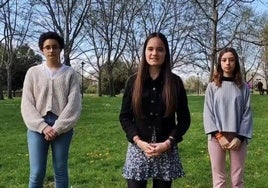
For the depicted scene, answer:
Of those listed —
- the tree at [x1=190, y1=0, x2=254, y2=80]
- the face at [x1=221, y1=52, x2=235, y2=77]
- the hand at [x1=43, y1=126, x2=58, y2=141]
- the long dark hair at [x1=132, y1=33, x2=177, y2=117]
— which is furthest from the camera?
the tree at [x1=190, y1=0, x2=254, y2=80]

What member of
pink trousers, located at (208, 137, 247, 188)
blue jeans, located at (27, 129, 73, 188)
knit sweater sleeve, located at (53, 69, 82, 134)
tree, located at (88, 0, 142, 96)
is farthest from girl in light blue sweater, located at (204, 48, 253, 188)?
tree, located at (88, 0, 142, 96)

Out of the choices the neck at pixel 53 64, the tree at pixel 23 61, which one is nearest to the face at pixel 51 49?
the neck at pixel 53 64

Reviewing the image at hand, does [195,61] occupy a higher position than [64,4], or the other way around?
[64,4]

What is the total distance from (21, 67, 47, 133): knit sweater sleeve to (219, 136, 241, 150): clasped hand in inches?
80.8

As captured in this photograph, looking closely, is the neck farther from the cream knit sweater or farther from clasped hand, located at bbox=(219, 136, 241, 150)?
clasped hand, located at bbox=(219, 136, 241, 150)

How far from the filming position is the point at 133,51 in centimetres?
5069

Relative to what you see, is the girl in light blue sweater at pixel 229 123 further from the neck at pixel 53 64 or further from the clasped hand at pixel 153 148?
the neck at pixel 53 64

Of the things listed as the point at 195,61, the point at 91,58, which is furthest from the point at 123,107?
the point at 91,58

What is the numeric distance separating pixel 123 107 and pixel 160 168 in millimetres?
683

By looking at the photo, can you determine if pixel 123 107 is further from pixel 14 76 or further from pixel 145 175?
pixel 14 76

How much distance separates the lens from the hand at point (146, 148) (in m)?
3.85

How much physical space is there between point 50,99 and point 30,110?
0.24 m

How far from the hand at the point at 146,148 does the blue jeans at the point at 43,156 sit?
1.15m

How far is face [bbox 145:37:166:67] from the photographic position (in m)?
4.01
